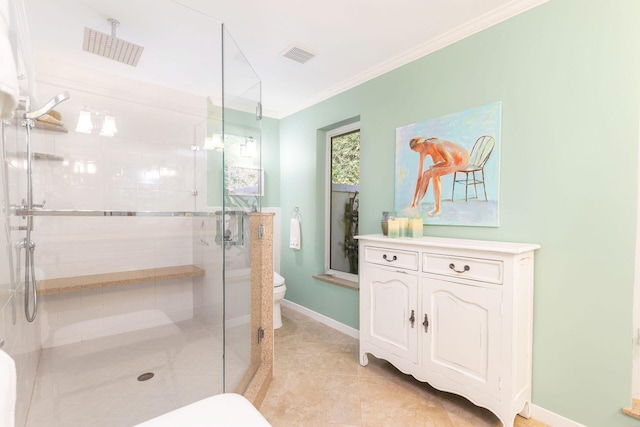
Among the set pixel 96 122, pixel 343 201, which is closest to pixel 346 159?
pixel 343 201

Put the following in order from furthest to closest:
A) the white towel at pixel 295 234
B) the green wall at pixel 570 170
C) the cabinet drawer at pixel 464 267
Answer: the white towel at pixel 295 234, the cabinet drawer at pixel 464 267, the green wall at pixel 570 170

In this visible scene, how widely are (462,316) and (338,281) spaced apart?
1.44 meters

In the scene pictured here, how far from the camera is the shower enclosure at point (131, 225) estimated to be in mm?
1751

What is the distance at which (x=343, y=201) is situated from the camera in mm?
3244

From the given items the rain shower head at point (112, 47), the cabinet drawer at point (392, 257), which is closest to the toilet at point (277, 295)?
the cabinet drawer at point (392, 257)

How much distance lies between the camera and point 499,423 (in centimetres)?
164

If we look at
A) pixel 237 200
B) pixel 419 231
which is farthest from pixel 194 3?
pixel 419 231

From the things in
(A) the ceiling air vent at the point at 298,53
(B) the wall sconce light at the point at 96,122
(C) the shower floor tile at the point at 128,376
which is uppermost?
(A) the ceiling air vent at the point at 298,53

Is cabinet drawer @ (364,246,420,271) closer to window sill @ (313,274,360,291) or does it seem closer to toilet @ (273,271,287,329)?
window sill @ (313,274,360,291)

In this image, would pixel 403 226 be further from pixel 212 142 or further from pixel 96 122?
pixel 96 122

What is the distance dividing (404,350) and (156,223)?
2.43 metres

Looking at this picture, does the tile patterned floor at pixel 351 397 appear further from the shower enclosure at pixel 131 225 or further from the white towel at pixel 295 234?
the white towel at pixel 295 234

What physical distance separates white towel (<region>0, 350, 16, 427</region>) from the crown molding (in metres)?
2.58

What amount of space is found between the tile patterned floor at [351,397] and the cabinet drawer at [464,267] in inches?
32.0
